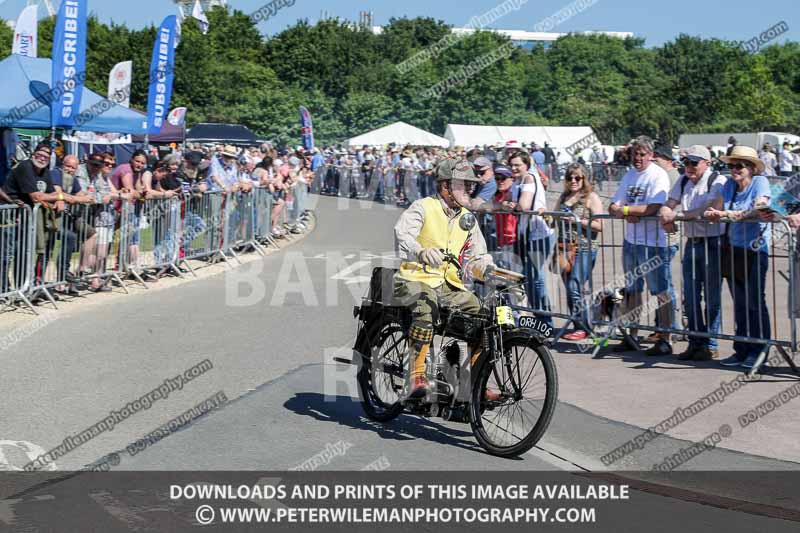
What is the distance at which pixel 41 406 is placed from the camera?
25.8 feet

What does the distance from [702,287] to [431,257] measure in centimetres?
394

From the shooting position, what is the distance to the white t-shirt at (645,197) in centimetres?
1016

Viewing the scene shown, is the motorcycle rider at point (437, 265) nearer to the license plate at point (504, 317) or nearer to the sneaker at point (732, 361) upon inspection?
the license plate at point (504, 317)

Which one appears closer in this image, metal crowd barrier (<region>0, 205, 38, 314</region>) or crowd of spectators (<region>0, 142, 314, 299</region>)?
metal crowd barrier (<region>0, 205, 38, 314</region>)

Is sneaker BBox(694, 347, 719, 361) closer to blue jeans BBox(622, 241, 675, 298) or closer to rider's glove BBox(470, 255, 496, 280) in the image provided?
blue jeans BBox(622, 241, 675, 298)

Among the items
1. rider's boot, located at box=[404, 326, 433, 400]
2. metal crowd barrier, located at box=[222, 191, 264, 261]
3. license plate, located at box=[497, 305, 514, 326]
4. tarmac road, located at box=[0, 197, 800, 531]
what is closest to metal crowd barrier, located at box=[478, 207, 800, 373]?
tarmac road, located at box=[0, 197, 800, 531]

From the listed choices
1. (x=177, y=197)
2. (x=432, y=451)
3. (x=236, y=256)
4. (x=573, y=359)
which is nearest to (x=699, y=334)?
(x=573, y=359)

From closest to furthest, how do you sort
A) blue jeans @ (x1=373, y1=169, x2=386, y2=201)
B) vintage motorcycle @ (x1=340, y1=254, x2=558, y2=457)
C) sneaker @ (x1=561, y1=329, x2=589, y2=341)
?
vintage motorcycle @ (x1=340, y1=254, x2=558, y2=457)
sneaker @ (x1=561, y1=329, x2=589, y2=341)
blue jeans @ (x1=373, y1=169, x2=386, y2=201)

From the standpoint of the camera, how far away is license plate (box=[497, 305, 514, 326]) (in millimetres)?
6590

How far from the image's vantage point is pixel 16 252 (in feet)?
40.1
